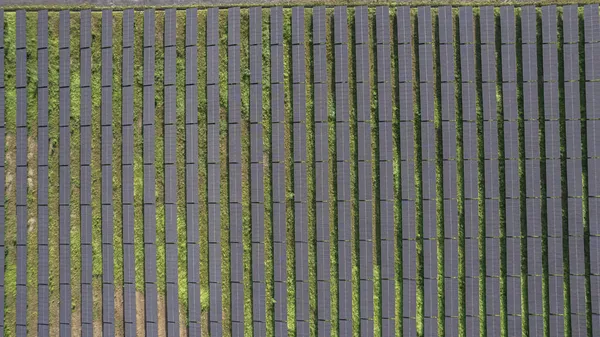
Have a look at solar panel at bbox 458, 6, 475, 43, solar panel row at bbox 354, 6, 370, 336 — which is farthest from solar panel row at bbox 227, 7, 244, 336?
solar panel at bbox 458, 6, 475, 43

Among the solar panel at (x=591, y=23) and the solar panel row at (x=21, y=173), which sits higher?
the solar panel at (x=591, y=23)

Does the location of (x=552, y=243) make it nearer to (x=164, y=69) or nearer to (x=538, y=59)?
(x=538, y=59)

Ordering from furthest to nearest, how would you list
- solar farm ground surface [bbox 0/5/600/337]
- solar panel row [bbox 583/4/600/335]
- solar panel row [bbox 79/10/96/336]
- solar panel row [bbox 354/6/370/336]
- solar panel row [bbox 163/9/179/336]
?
solar panel row [bbox 79/10/96/336] → solar panel row [bbox 163/9/179/336] → solar panel row [bbox 354/6/370/336] → solar farm ground surface [bbox 0/5/600/337] → solar panel row [bbox 583/4/600/335]

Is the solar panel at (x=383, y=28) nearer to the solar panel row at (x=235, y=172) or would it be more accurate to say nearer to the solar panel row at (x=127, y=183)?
the solar panel row at (x=235, y=172)

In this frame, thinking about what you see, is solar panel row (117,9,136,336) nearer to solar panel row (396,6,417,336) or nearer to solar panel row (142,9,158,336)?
solar panel row (142,9,158,336)

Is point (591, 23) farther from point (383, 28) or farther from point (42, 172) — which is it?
point (42, 172)

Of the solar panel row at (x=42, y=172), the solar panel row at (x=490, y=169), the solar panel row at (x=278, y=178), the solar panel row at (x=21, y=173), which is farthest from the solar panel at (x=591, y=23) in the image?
the solar panel row at (x=21, y=173)

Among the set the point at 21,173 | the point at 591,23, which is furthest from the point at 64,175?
the point at 591,23
